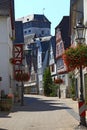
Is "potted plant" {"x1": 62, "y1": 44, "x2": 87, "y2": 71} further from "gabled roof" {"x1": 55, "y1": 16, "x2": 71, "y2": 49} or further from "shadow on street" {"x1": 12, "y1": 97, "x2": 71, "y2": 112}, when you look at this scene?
"gabled roof" {"x1": 55, "y1": 16, "x2": 71, "y2": 49}

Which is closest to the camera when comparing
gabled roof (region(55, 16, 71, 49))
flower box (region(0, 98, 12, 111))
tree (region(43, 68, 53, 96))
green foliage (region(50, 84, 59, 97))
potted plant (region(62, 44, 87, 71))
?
potted plant (region(62, 44, 87, 71))

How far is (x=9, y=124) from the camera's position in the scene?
19438 millimetres

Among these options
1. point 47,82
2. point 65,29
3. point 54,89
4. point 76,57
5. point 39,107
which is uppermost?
point 65,29

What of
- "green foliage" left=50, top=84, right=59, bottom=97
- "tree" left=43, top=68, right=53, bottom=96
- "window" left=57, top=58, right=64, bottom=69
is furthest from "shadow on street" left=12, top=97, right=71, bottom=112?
"tree" left=43, top=68, right=53, bottom=96

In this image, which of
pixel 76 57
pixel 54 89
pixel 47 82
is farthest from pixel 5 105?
pixel 47 82

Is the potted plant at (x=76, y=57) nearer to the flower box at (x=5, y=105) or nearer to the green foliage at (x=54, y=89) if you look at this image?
the flower box at (x=5, y=105)

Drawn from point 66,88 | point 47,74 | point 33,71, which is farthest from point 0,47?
point 33,71

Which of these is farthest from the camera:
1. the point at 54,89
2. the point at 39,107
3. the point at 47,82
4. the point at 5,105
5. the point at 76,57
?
the point at 47,82

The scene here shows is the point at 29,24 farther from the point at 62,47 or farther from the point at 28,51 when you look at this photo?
the point at 62,47

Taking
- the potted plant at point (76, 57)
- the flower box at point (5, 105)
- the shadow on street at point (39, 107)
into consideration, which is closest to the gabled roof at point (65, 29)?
the shadow on street at point (39, 107)

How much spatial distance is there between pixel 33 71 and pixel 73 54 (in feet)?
271

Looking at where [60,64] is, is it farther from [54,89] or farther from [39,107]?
[39,107]

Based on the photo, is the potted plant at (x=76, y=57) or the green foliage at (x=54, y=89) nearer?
the potted plant at (x=76, y=57)

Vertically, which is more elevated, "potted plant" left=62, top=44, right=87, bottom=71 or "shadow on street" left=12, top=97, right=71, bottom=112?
"potted plant" left=62, top=44, right=87, bottom=71
